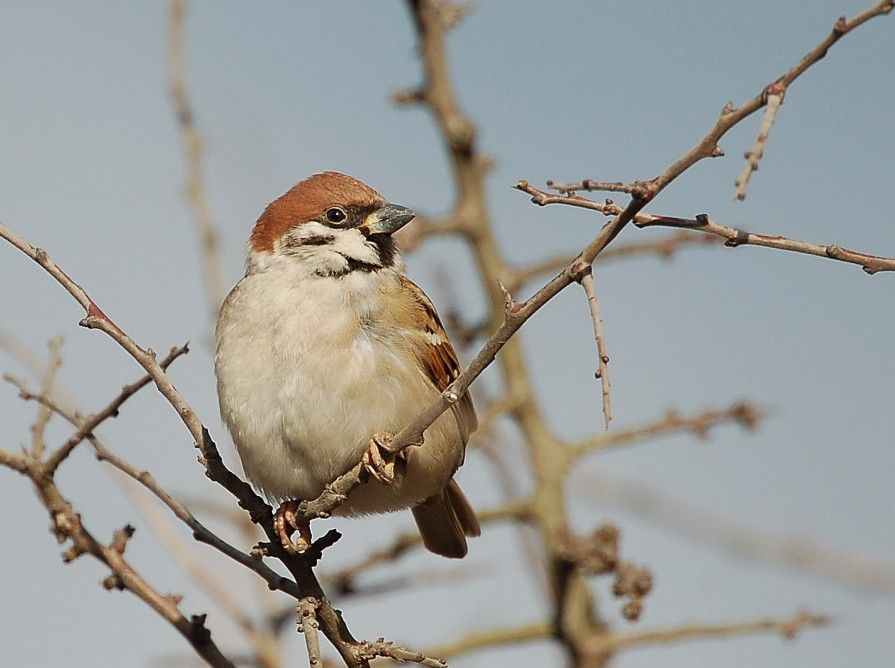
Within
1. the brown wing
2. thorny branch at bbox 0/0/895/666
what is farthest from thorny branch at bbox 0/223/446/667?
the brown wing

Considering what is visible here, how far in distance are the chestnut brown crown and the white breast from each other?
275 mm

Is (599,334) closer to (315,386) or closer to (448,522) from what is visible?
(315,386)

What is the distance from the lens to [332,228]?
14.8 ft

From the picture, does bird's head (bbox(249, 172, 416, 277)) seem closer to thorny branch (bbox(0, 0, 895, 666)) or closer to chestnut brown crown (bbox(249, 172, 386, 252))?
chestnut brown crown (bbox(249, 172, 386, 252))

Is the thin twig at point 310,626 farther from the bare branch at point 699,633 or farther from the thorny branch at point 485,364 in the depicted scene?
the bare branch at point 699,633

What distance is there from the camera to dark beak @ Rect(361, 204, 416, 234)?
447cm

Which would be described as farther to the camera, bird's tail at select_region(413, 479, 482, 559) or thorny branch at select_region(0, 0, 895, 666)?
bird's tail at select_region(413, 479, 482, 559)

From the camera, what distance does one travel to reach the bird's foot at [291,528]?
3.41m

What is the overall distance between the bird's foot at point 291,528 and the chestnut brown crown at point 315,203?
1207 mm

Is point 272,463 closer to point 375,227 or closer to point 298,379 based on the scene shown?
point 298,379

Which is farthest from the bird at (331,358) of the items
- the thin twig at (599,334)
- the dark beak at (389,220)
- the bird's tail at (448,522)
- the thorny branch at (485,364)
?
the thin twig at (599,334)

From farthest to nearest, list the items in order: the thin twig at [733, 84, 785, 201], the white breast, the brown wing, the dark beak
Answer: the dark beak < the brown wing < the white breast < the thin twig at [733, 84, 785, 201]

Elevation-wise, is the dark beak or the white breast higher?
the dark beak

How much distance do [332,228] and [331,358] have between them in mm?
669
